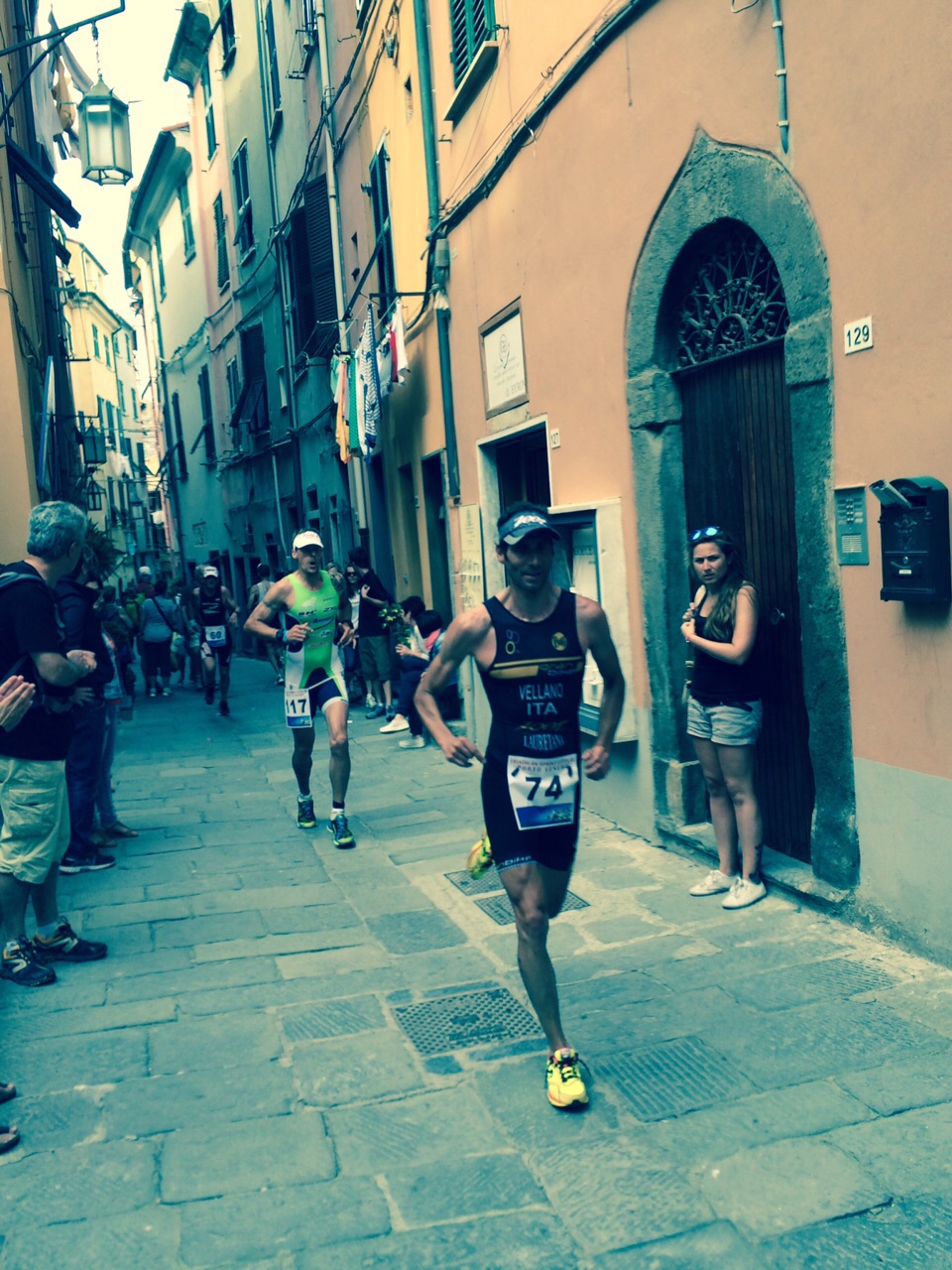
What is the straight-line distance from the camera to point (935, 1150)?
318cm

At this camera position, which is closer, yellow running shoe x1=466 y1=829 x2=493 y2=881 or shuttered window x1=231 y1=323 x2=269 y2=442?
yellow running shoe x1=466 y1=829 x2=493 y2=881

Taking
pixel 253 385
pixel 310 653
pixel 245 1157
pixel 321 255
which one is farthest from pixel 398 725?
pixel 253 385

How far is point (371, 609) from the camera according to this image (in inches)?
471

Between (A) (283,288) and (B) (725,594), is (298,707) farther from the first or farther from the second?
(A) (283,288)

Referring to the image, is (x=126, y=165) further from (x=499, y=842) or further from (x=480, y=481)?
(x=499, y=842)

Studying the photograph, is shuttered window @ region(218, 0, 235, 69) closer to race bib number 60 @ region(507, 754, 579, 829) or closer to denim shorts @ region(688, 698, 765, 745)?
denim shorts @ region(688, 698, 765, 745)

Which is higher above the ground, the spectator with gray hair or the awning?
the awning

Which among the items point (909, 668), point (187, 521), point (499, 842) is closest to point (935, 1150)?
Result: point (499, 842)

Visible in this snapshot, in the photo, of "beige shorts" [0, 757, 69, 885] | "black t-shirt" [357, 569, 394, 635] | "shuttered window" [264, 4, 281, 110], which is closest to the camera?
"beige shorts" [0, 757, 69, 885]

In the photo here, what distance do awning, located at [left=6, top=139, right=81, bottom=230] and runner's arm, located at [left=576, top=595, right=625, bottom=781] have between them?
9402mm

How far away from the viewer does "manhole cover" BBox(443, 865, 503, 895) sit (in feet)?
19.7

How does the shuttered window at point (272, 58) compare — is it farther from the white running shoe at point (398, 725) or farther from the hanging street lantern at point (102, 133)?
the white running shoe at point (398, 725)

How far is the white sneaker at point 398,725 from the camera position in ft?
37.8

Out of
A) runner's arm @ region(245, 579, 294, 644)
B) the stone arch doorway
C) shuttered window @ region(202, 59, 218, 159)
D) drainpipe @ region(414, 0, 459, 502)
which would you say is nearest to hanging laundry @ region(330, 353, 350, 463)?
drainpipe @ region(414, 0, 459, 502)
